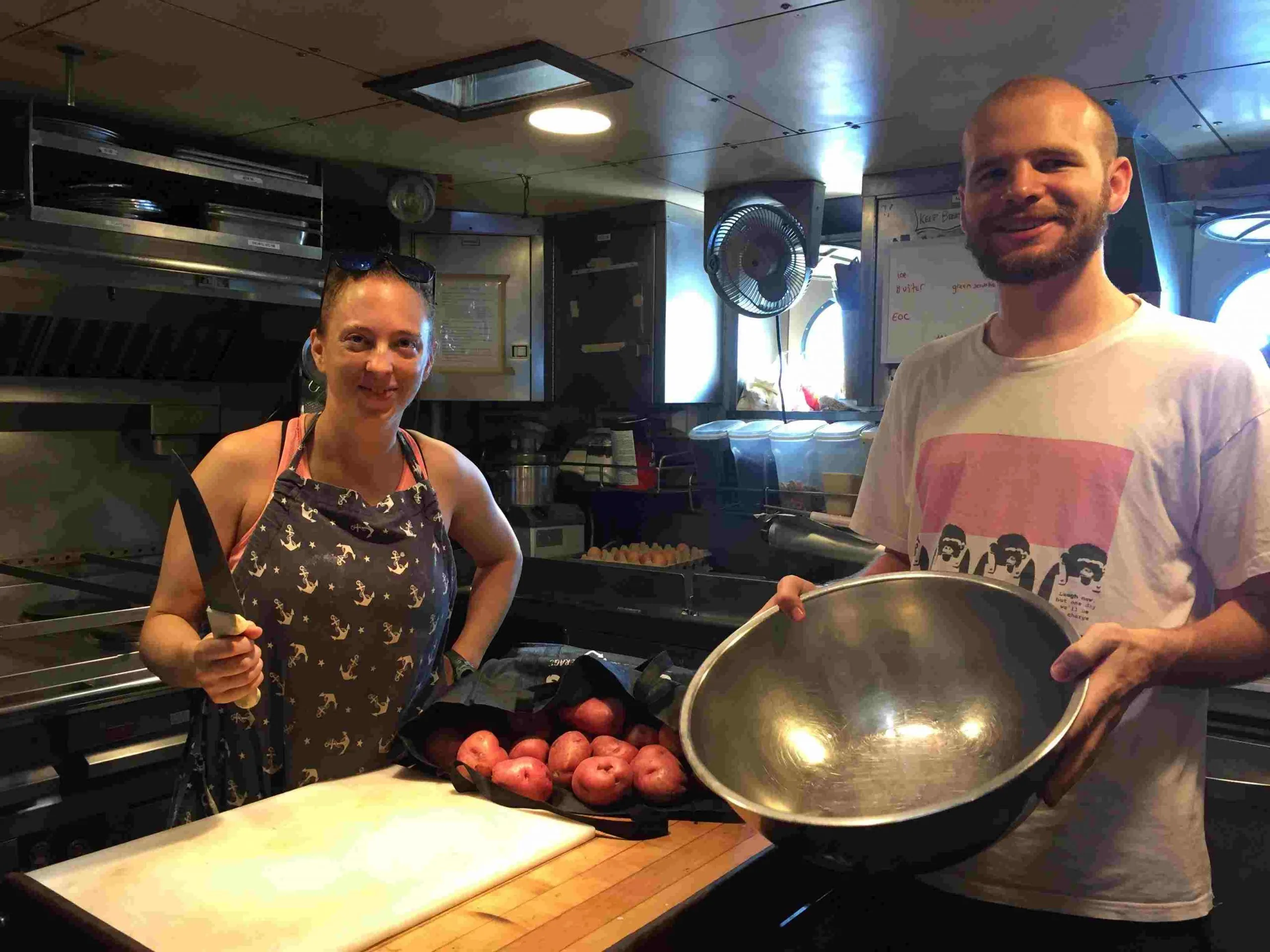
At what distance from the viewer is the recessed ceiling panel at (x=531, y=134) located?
89.6 inches

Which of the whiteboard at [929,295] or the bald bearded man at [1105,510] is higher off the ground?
Result: the whiteboard at [929,295]

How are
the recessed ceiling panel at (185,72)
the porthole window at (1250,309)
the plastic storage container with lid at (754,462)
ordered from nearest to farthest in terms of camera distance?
the recessed ceiling panel at (185,72) → the porthole window at (1250,309) → the plastic storage container with lid at (754,462)

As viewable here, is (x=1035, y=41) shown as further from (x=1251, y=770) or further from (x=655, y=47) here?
(x=1251, y=770)

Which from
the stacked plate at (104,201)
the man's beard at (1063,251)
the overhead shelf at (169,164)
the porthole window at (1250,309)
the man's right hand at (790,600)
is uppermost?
the overhead shelf at (169,164)

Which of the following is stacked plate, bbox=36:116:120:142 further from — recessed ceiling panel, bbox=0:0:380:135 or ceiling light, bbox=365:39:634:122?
ceiling light, bbox=365:39:634:122

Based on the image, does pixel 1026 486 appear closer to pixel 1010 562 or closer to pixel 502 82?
pixel 1010 562

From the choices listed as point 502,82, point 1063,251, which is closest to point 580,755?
point 1063,251

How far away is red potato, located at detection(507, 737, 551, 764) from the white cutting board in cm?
7

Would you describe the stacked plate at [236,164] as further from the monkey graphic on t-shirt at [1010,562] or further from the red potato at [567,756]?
the monkey graphic on t-shirt at [1010,562]

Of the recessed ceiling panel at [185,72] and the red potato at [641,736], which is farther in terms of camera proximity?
the recessed ceiling panel at [185,72]

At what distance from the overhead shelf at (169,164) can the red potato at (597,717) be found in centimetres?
186

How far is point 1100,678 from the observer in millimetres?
856

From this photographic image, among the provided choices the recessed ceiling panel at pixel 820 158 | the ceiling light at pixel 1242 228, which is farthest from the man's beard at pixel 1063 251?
the ceiling light at pixel 1242 228

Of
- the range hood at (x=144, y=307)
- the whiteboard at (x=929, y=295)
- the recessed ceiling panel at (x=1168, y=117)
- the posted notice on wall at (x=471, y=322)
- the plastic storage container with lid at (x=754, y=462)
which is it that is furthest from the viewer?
the posted notice on wall at (x=471, y=322)
